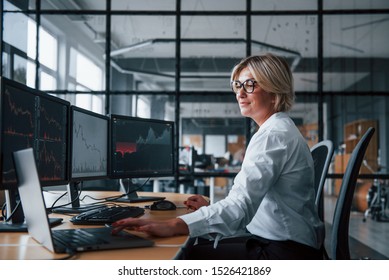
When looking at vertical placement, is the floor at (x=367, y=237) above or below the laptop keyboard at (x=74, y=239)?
below

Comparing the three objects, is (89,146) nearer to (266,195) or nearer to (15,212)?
(15,212)

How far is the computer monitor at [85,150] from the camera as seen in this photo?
167cm

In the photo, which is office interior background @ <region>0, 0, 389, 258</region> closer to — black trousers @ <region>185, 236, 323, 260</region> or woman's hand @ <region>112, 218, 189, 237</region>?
black trousers @ <region>185, 236, 323, 260</region>

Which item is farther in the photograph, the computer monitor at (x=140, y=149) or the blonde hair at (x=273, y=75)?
the computer monitor at (x=140, y=149)

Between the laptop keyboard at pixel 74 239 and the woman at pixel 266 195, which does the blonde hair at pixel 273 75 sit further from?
the laptop keyboard at pixel 74 239

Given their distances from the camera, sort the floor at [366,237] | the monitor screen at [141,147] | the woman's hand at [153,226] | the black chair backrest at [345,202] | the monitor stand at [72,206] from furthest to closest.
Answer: the floor at [366,237] < the monitor screen at [141,147] < the monitor stand at [72,206] < the black chair backrest at [345,202] < the woman's hand at [153,226]

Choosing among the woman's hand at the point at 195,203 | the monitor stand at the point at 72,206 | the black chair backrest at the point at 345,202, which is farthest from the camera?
the woman's hand at the point at 195,203

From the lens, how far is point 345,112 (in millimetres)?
6875

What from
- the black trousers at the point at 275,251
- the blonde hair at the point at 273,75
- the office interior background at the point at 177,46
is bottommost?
the black trousers at the point at 275,251

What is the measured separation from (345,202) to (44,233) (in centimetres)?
92

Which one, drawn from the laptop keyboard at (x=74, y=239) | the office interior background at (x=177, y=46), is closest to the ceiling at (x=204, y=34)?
the office interior background at (x=177, y=46)

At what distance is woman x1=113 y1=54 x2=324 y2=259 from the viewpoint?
116cm

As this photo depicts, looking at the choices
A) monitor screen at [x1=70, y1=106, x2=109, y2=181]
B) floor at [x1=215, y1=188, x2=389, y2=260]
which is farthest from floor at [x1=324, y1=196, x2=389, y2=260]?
monitor screen at [x1=70, y1=106, x2=109, y2=181]

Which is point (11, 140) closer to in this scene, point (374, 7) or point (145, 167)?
point (145, 167)
